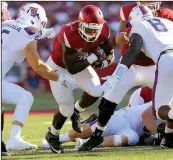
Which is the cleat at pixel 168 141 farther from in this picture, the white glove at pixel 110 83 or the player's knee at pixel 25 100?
the player's knee at pixel 25 100

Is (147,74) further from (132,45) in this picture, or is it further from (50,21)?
(50,21)

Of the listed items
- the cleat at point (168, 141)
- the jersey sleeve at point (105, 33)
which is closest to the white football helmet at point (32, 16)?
the jersey sleeve at point (105, 33)

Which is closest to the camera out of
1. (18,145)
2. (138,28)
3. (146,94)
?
(18,145)

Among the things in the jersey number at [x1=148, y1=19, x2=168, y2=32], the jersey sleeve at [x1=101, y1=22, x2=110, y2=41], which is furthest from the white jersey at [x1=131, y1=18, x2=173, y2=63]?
the jersey sleeve at [x1=101, y1=22, x2=110, y2=41]

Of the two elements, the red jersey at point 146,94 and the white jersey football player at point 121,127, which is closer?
the white jersey football player at point 121,127

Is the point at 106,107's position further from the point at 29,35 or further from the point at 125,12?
the point at 125,12

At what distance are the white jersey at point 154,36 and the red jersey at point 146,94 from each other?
1036 mm

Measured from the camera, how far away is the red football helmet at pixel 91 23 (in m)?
5.00

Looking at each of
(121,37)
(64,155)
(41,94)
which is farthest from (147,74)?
(41,94)

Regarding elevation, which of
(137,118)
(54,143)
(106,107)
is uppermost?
(106,107)

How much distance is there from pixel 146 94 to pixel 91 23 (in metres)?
1.16

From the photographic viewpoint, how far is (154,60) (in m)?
4.78

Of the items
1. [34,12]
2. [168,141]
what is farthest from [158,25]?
[34,12]

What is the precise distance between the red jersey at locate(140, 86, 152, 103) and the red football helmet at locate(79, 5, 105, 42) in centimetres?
96
